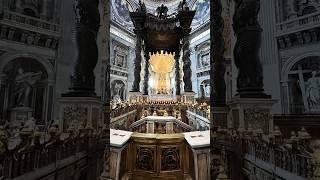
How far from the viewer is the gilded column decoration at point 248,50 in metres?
1.57

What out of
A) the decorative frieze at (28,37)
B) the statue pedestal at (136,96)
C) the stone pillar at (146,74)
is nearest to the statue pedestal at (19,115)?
the decorative frieze at (28,37)

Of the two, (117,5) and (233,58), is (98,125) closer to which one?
(233,58)

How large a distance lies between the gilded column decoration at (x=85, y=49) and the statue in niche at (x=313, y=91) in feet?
5.47

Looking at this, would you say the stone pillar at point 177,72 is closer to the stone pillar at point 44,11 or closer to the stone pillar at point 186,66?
the stone pillar at point 186,66

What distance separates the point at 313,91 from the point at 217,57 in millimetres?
1038

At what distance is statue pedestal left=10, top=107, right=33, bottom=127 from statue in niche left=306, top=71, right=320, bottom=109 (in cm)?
192

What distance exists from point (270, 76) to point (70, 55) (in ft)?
5.28

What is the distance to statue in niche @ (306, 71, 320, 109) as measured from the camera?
127 centimetres

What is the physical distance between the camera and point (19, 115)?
1354 millimetres

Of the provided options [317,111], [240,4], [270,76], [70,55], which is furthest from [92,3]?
[317,111]

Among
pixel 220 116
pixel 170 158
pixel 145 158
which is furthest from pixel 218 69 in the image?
pixel 145 158

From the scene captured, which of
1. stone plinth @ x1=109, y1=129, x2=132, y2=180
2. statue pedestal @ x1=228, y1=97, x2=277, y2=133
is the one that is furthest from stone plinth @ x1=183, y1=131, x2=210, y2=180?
stone plinth @ x1=109, y1=129, x2=132, y2=180

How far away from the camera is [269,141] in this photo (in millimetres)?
1358

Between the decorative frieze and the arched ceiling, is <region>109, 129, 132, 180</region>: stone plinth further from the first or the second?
the arched ceiling
